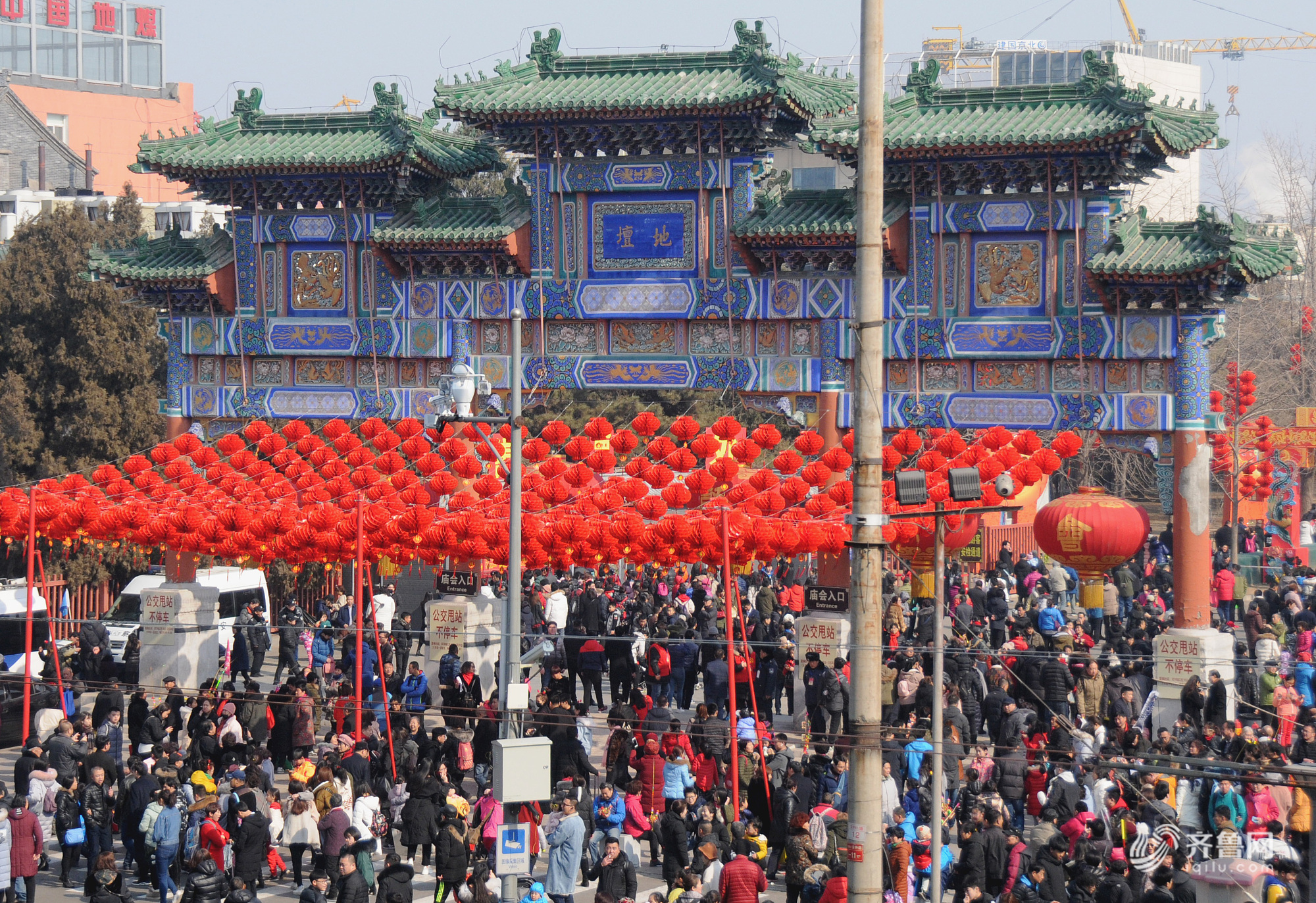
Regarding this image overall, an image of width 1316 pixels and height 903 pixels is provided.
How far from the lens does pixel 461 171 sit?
29047 mm

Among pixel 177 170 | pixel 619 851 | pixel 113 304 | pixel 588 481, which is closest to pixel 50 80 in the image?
pixel 113 304

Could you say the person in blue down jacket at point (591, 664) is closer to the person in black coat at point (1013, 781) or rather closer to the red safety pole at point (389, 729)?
the red safety pole at point (389, 729)

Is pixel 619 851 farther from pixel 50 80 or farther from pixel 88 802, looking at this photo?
pixel 50 80

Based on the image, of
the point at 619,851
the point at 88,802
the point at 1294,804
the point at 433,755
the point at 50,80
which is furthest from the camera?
the point at 50,80

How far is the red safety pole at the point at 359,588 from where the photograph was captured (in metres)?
21.0

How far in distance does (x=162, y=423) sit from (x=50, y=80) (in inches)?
1882

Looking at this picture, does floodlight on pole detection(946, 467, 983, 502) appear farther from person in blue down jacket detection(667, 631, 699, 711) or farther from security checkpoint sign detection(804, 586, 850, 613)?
person in blue down jacket detection(667, 631, 699, 711)

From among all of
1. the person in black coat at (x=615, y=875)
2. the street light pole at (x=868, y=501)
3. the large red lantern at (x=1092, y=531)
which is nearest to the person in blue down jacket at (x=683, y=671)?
the large red lantern at (x=1092, y=531)

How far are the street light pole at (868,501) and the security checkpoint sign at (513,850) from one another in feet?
13.6

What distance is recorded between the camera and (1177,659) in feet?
79.3

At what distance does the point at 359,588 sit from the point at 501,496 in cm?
367

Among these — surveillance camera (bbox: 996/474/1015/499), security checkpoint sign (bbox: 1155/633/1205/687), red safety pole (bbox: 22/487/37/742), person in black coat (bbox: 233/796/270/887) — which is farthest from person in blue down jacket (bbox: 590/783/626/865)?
security checkpoint sign (bbox: 1155/633/1205/687)

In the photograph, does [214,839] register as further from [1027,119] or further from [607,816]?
[1027,119]

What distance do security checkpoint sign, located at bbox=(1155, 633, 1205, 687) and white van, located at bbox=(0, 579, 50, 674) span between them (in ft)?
56.6
